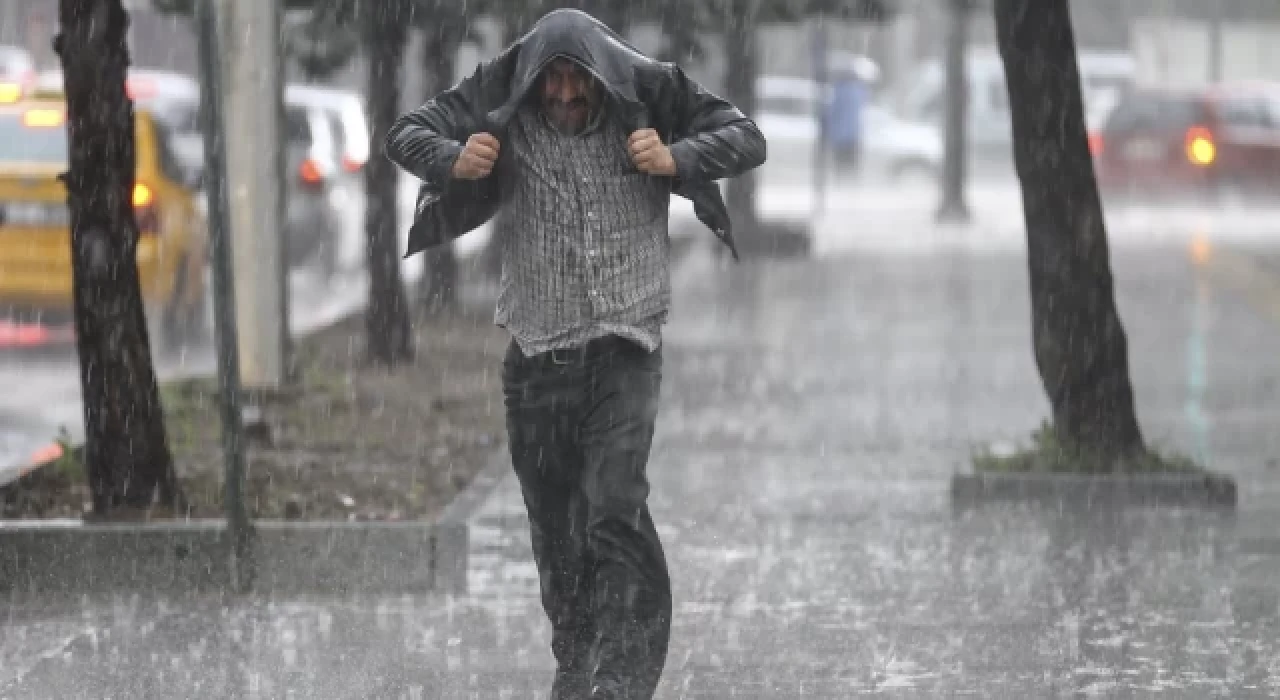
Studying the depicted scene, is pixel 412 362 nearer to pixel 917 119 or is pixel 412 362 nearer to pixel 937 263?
pixel 937 263

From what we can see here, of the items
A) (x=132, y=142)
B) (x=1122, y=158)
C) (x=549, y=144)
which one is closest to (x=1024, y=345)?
(x=132, y=142)

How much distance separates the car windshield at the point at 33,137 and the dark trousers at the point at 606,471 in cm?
1052

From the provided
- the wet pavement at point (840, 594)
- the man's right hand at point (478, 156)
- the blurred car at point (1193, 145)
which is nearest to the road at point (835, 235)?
the blurred car at point (1193, 145)

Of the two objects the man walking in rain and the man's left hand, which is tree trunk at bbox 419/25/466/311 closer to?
the man walking in rain

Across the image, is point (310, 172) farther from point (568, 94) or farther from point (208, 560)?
point (568, 94)

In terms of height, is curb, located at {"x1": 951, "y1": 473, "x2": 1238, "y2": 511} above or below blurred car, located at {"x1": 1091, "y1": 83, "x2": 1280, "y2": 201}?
above

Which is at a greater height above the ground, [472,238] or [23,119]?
[23,119]

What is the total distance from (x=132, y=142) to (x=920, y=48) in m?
59.6

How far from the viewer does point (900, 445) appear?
12.4 metres

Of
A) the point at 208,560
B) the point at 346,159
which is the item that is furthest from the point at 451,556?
the point at 346,159

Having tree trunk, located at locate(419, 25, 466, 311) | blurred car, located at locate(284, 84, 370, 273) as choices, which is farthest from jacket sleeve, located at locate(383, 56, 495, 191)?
blurred car, located at locate(284, 84, 370, 273)

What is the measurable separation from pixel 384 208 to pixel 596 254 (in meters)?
8.95

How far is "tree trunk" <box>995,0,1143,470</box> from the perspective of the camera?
10812mm

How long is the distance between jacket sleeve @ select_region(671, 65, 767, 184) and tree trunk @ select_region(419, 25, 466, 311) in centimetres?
970
